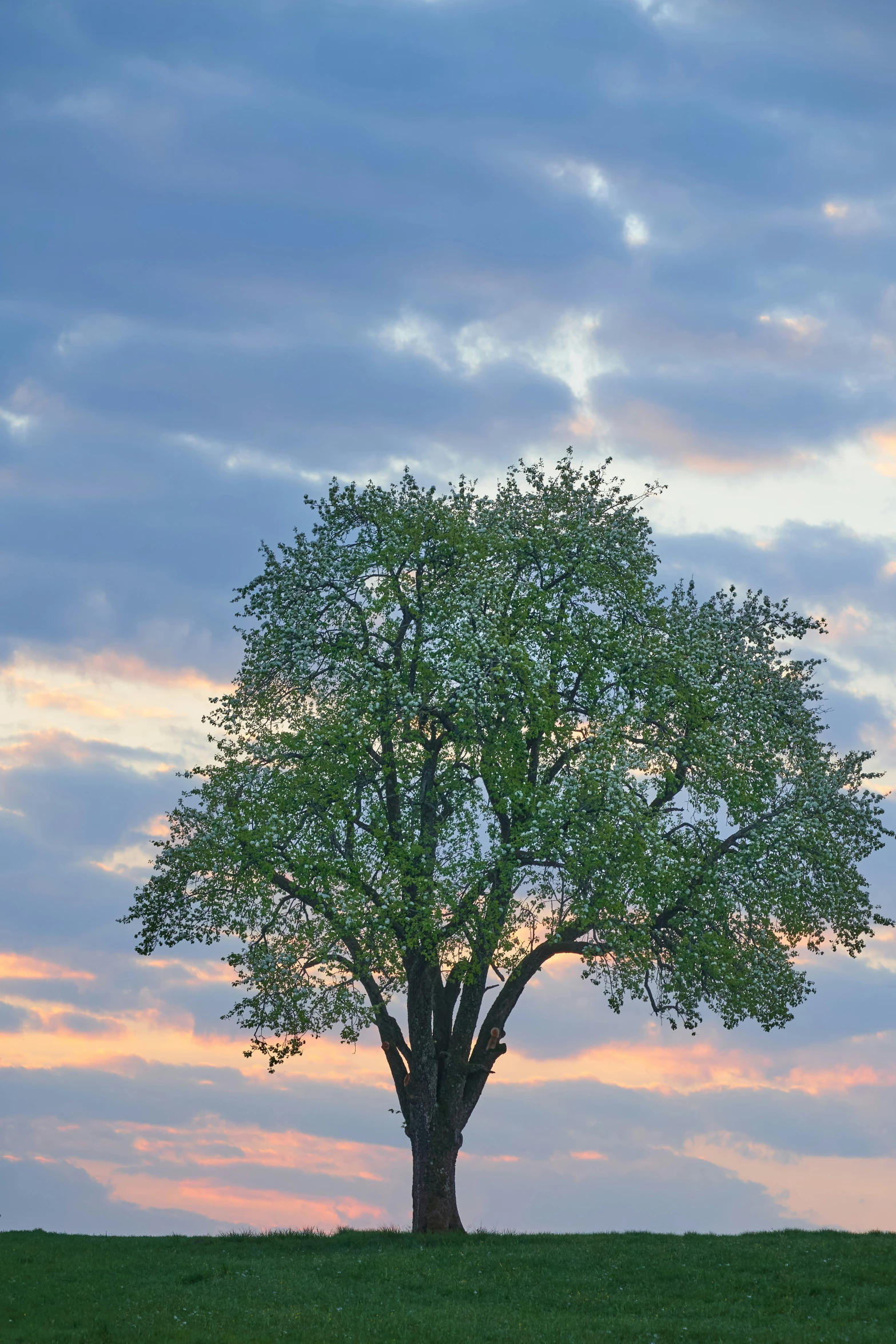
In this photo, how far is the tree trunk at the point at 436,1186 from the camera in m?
36.0

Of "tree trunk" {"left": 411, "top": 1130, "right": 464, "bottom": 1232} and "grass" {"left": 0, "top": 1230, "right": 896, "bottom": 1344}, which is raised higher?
"tree trunk" {"left": 411, "top": 1130, "right": 464, "bottom": 1232}

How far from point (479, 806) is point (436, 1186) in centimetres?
1137

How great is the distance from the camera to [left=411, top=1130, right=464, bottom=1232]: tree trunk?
118 feet

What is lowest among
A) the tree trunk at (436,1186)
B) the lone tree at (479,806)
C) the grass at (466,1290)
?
the grass at (466,1290)

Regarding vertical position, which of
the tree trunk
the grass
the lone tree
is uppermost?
the lone tree

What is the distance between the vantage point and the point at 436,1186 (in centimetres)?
3619

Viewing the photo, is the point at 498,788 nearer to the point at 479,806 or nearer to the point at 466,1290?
the point at 479,806

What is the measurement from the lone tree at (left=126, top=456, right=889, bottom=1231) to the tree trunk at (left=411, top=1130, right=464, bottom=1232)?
0.07 m

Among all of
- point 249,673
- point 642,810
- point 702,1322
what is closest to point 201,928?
point 249,673

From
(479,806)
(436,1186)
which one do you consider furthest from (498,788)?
(436,1186)

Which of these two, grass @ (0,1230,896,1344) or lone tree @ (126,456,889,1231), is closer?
grass @ (0,1230,896,1344)

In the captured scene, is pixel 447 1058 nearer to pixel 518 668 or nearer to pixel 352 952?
pixel 352 952

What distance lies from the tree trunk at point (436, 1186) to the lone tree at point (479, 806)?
7 centimetres

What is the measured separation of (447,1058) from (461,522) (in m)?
16.6
